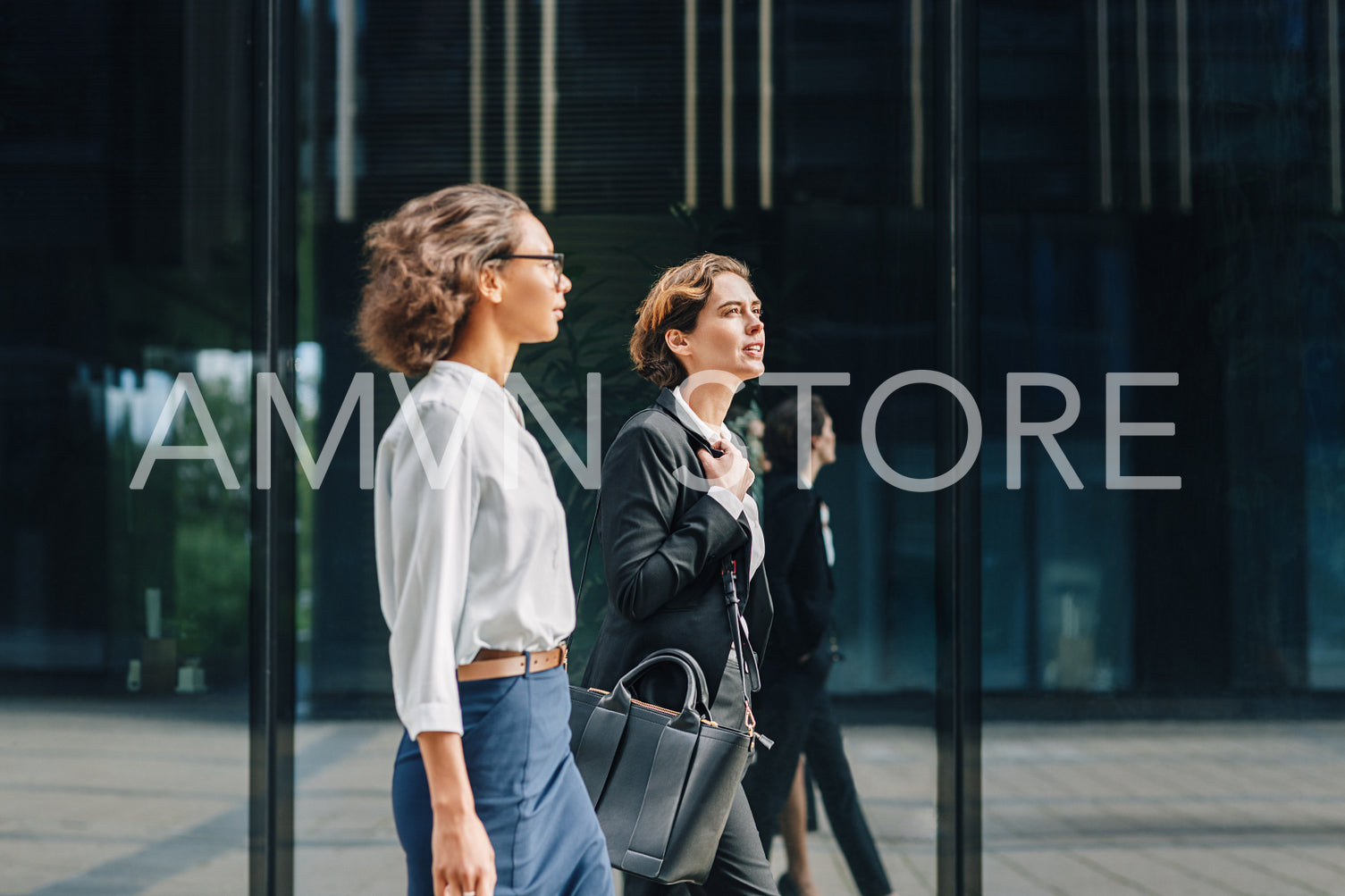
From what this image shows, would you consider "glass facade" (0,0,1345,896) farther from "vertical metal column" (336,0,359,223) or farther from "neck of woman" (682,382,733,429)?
"neck of woman" (682,382,733,429)

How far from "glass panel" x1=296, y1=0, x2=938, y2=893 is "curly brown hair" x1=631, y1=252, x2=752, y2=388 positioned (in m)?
1.09

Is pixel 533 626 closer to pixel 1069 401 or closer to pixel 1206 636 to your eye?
pixel 1069 401

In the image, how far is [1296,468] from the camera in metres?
3.97

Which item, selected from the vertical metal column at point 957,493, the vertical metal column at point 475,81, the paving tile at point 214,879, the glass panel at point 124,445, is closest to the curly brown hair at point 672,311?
the vertical metal column at point 957,493

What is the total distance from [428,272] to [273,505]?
2289 mm

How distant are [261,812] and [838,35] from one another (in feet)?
10.6

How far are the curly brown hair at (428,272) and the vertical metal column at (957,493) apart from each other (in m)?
2.30

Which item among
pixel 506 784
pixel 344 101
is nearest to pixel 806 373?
pixel 344 101

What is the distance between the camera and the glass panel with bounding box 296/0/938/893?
12.7 feet

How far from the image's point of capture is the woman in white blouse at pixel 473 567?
174 cm

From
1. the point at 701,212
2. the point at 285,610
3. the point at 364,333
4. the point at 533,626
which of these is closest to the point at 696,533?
the point at 533,626

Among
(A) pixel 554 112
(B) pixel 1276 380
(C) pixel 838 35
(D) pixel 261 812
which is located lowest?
(D) pixel 261 812

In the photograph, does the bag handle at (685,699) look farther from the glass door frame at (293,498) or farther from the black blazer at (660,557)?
the glass door frame at (293,498)

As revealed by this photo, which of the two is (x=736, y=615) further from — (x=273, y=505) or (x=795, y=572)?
(x=273, y=505)
